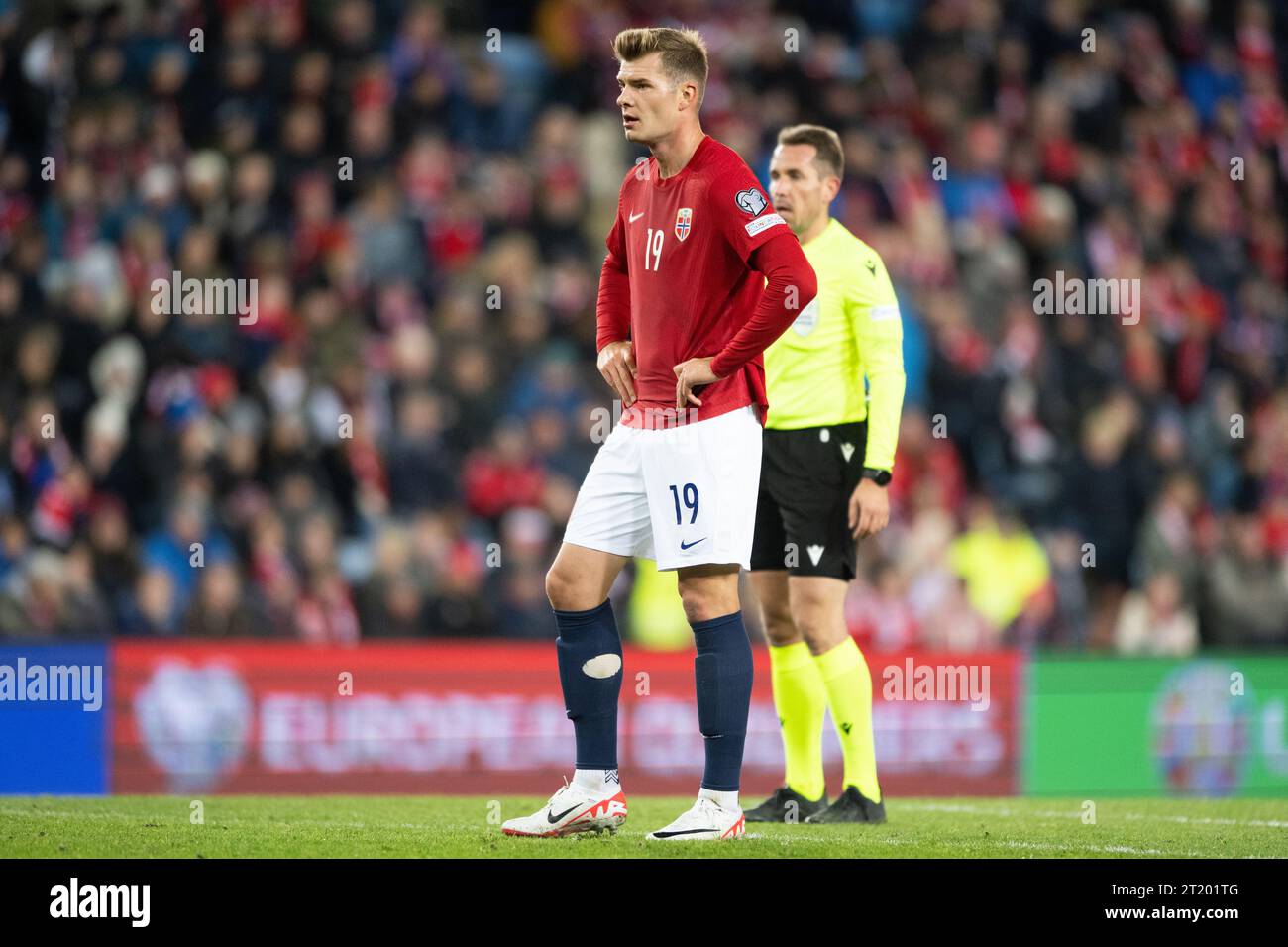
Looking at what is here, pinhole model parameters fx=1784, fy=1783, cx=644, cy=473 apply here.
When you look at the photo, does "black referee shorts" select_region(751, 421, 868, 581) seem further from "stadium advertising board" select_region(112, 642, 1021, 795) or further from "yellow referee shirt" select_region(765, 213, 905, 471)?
"stadium advertising board" select_region(112, 642, 1021, 795)

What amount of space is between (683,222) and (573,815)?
1.96m

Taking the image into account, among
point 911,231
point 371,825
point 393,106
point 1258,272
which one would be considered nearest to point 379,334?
point 393,106

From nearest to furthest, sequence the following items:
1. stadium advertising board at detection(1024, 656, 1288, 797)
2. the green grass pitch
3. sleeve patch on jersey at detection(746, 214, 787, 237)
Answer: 1. the green grass pitch
2. sleeve patch on jersey at detection(746, 214, 787, 237)
3. stadium advertising board at detection(1024, 656, 1288, 797)

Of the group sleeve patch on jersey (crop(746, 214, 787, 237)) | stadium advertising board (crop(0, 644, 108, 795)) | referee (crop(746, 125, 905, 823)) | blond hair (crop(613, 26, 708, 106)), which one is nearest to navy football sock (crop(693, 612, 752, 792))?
referee (crop(746, 125, 905, 823))

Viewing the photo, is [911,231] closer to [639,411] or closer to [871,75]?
[871,75]

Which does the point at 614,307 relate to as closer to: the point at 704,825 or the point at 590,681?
the point at 590,681

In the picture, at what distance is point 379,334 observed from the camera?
12.9 m

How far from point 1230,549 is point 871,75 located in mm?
5659

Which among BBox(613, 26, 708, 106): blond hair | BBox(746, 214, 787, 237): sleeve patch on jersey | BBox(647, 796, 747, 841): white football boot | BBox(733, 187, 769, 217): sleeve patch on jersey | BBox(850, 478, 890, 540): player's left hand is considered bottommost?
BBox(647, 796, 747, 841): white football boot

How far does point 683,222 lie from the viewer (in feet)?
→ 19.0

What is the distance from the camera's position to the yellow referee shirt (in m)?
7.00

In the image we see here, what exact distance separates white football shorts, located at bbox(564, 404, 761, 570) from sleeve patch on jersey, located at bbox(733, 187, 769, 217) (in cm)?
65

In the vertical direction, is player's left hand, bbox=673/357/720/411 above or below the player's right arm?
below

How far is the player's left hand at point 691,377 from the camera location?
5.69 meters
